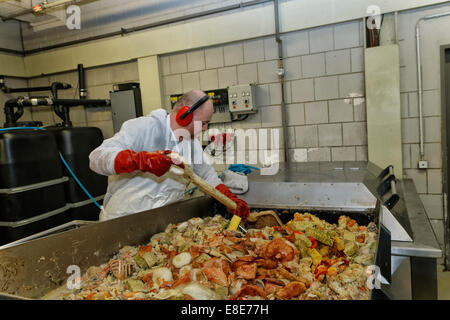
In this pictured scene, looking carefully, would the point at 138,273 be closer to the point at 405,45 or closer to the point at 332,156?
the point at 332,156

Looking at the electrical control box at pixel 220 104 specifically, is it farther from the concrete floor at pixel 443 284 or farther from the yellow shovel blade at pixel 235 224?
the concrete floor at pixel 443 284

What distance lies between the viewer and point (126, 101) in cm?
365

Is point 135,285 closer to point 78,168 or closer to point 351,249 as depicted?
point 351,249

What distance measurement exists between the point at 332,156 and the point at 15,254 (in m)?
2.65

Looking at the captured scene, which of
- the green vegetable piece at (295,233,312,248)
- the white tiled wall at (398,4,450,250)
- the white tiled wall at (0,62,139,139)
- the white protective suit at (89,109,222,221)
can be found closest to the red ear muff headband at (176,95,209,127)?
the white protective suit at (89,109,222,221)

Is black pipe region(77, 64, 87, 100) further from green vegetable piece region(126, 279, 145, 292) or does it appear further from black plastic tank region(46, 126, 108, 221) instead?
green vegetable piece region(126, 279, 145, 292)

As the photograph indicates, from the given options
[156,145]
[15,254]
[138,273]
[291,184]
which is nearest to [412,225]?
[291,184]

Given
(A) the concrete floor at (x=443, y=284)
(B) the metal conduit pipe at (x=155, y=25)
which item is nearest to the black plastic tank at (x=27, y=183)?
(B) the metal conduit pipe at (x=155, y=25)

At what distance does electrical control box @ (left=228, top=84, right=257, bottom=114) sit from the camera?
3096 mm

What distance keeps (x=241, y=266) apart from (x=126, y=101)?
2919 millimetres

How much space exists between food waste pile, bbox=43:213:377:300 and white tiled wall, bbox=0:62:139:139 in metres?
2.77

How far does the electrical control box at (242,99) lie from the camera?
310 cm

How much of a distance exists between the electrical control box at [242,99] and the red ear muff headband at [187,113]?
4.21 feet
